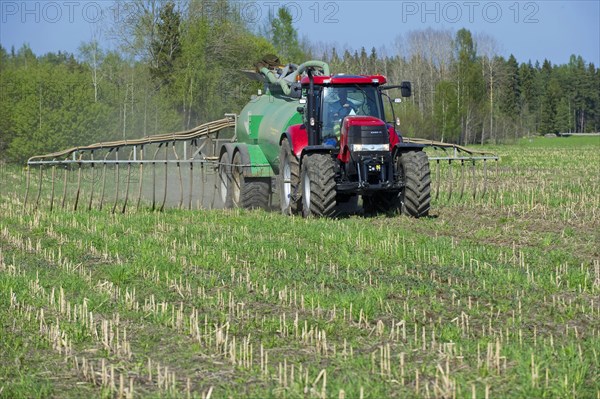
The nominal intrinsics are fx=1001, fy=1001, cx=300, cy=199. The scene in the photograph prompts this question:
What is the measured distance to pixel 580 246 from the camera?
1212 cm

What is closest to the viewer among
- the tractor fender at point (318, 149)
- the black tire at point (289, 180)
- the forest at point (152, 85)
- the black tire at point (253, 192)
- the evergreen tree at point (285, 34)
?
the tractor fender at point (318, 149)

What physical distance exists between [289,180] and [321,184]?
1793 mm

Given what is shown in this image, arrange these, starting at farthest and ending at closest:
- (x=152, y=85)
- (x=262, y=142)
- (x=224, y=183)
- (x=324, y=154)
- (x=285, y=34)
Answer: (x=285, y=34), (x=152, y=85), (x=224, y=183), (x=262, y=142), (x=324, y=154)

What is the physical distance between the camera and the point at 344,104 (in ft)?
53.7

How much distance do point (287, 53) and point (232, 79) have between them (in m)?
19.8

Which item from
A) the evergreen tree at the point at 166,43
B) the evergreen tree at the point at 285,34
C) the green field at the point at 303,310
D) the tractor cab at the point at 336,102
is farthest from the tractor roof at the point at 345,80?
the evergreen tree at the point at 285,34

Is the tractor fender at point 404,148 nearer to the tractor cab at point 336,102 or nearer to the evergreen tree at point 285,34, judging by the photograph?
the tractor cab at point 336,102

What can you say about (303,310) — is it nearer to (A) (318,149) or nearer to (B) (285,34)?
(A) (318,149)

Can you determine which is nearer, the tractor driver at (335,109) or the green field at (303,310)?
the green field at (303,310)

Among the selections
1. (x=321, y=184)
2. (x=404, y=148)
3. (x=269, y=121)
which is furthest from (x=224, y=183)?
(x=404, y=148)

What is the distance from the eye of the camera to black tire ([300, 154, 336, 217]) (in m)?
→ 15.2

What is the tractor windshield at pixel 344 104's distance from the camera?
16.2 m

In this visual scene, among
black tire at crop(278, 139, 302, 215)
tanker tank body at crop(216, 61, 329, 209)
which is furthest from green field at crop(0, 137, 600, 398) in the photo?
tanker tank body at crop(216, 61, 329, 209)

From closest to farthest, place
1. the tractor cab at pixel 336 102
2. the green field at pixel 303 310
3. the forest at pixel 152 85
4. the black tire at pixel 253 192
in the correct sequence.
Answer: the green field at pixel 303 310, the tractor cab at pixel 336 102, the black tire at pixel 253 192, the forest at pixel 152 85
